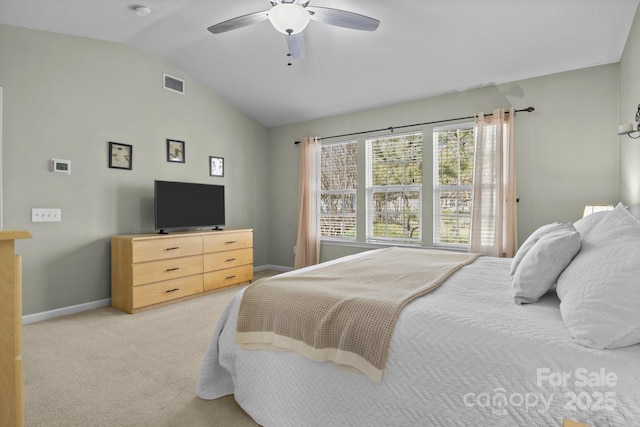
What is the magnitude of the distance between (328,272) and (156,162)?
3007 millimetres

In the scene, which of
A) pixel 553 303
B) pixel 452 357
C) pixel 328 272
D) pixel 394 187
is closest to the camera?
pixel 452 357

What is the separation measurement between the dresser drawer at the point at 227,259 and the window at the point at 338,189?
1214 mm

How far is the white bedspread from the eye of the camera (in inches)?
36.9

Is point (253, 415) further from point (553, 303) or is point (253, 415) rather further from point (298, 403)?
point (553, 303)

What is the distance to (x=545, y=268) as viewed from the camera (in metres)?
1.42

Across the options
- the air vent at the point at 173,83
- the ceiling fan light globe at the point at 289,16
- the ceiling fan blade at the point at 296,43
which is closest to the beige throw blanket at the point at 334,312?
the ceiling fan light globe at the point at 289,16

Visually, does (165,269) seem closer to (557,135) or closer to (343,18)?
(343,18)

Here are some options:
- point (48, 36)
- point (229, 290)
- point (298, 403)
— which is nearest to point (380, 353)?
point (298, 403)

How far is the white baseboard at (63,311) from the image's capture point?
307 centimetres

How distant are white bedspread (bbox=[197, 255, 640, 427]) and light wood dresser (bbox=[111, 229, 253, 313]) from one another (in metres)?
2.14

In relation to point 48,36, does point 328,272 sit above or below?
below

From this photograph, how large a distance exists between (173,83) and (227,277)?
2.52 metres

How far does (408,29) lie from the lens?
3010 millimetres

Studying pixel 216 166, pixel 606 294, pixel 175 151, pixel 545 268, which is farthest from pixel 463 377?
pixel 216 166
